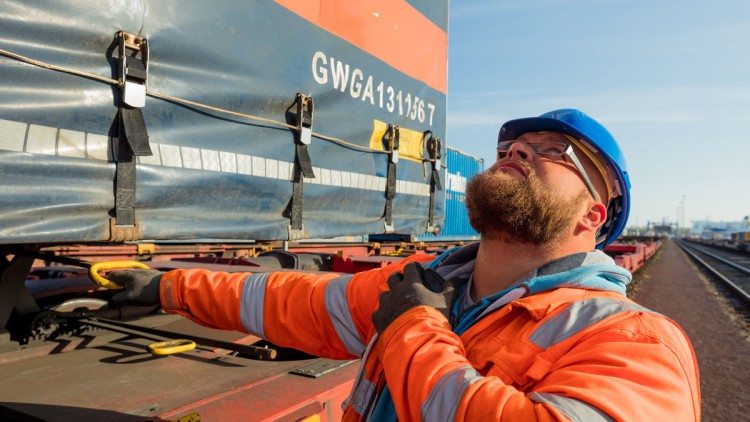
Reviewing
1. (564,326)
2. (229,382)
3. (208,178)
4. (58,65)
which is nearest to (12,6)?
(58,65)

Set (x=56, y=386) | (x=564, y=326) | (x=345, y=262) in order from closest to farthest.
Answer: (x=564, y=326) < (x=56, y=386) < (x=345, y=262)

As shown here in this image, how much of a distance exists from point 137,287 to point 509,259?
1510 millimetres

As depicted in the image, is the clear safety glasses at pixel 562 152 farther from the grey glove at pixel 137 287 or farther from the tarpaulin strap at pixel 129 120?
the grey glove at pixel 137 287

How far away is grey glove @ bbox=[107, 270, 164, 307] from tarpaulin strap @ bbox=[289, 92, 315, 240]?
0.89 m

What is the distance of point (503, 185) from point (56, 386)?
6.08 feet

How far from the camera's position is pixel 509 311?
1321 mm

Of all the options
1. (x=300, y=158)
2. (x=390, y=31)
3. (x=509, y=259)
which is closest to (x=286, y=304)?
(x=509, y=259)

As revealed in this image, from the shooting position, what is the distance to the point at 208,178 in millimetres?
2324

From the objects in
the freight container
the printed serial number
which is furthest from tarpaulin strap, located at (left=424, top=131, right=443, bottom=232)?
the freight container

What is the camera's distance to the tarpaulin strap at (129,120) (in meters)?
1.94

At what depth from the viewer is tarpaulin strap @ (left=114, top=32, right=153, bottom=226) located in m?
1.94

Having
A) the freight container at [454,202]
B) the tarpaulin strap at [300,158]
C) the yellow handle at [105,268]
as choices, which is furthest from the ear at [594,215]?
the freight container at [454,202]

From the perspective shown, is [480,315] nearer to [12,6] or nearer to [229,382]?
[229,382]

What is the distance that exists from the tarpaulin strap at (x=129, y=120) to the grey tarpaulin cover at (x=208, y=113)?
0.03m
